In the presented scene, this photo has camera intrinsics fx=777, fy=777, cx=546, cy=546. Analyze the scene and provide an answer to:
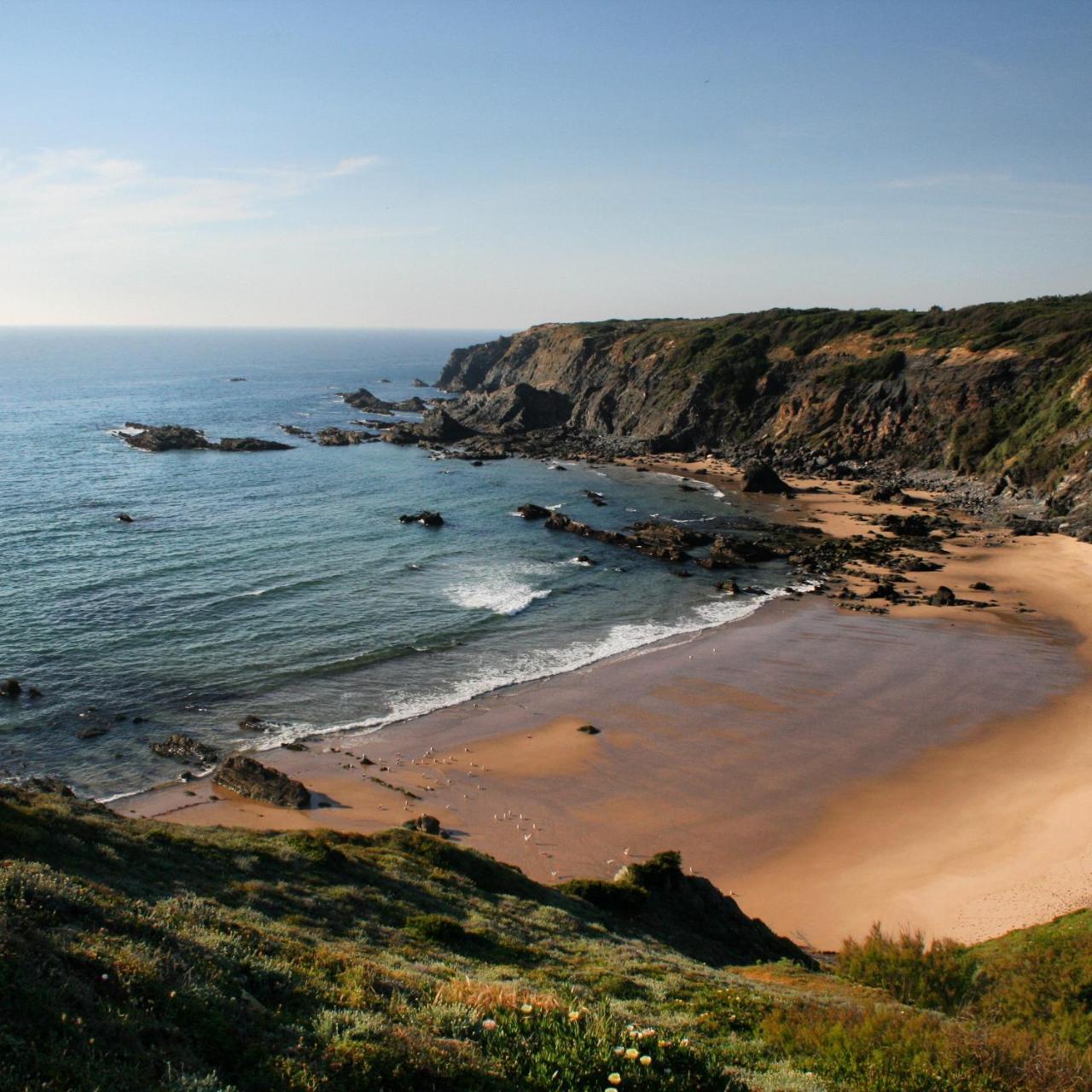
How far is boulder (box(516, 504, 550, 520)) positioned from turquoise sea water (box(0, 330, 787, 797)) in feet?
6.32

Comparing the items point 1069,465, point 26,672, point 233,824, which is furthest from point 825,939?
point 1069,465

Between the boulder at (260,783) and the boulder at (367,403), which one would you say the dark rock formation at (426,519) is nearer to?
the boulder at (260,783)

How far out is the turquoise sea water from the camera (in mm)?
34031

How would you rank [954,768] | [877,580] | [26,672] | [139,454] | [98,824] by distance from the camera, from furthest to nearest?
[139,454]
[877,580]
[26,672]
[954,768]
[98,824]

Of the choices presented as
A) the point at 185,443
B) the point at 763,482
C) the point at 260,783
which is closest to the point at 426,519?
the point at 763,482

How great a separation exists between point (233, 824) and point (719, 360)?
309 feet

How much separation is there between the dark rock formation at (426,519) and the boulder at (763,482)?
106 ft

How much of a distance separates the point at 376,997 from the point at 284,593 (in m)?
39.8

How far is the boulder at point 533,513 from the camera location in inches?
2726

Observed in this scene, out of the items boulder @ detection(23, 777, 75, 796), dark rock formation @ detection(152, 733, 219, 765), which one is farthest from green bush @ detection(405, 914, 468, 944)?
dark rock formation @ detection(152, 733, 219, 765)

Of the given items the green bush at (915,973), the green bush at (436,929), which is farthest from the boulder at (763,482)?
the green bush at (436,929)

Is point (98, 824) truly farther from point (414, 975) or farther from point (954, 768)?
point (954, 768)

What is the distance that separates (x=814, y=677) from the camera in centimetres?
3866

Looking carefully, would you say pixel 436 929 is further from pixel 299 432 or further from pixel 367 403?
pixel 367 403
